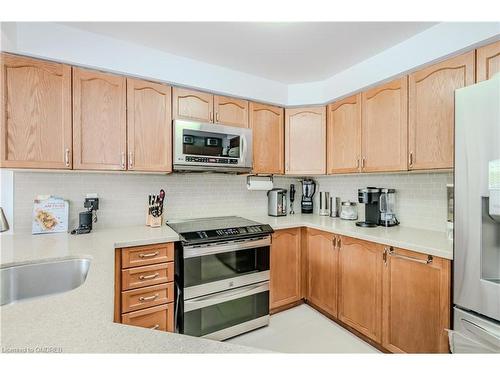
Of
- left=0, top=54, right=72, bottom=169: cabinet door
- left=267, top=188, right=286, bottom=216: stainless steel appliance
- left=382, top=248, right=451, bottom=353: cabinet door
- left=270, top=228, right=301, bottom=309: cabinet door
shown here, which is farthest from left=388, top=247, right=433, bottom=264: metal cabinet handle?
left=0, top=54, right=72, bottom=169: cabinet door

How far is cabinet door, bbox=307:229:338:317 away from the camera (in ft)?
7.17

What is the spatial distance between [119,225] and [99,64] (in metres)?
1.30

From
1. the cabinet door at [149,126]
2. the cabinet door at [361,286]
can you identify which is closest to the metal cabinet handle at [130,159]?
the cabinet door at [149,126]

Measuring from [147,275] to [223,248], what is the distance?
0.57 metres

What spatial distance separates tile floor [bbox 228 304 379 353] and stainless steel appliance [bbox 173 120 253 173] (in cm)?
144

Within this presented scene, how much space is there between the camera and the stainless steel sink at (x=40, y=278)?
1217 mm

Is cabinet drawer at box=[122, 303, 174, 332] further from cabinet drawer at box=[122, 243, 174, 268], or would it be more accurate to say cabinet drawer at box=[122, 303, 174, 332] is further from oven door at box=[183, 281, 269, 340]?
cabinet drawer at box=[122, 243, 174, 268]

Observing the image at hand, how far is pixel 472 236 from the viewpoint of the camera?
1.18m

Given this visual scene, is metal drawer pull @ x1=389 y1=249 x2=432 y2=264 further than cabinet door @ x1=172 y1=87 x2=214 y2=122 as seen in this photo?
No

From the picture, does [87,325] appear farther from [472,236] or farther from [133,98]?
[133,98]

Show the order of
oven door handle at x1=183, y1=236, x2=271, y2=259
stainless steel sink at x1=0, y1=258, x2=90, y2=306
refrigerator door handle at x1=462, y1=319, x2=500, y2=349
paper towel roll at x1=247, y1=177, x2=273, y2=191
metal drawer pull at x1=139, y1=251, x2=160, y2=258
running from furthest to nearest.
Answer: paper towel roll at x1=247, y1=177, x2=273, y2=191 → oven door handle at x1=183, y1=236, x2=271, y2=259 → metal drawer pull at x1=139, y1=251, x2=160, y2=258 → stainless steel sink at x1=0, y1=258, x2=90, y2=306 → refrigerator door handle at x1=462, y1=319, x2=500, y2=349

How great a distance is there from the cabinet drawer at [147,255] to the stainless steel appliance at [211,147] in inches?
26.6

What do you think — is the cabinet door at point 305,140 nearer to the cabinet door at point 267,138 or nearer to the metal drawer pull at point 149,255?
the cabinet door at point 267,138

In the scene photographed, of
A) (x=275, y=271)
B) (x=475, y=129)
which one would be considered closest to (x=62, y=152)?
(x=275, y=271)
